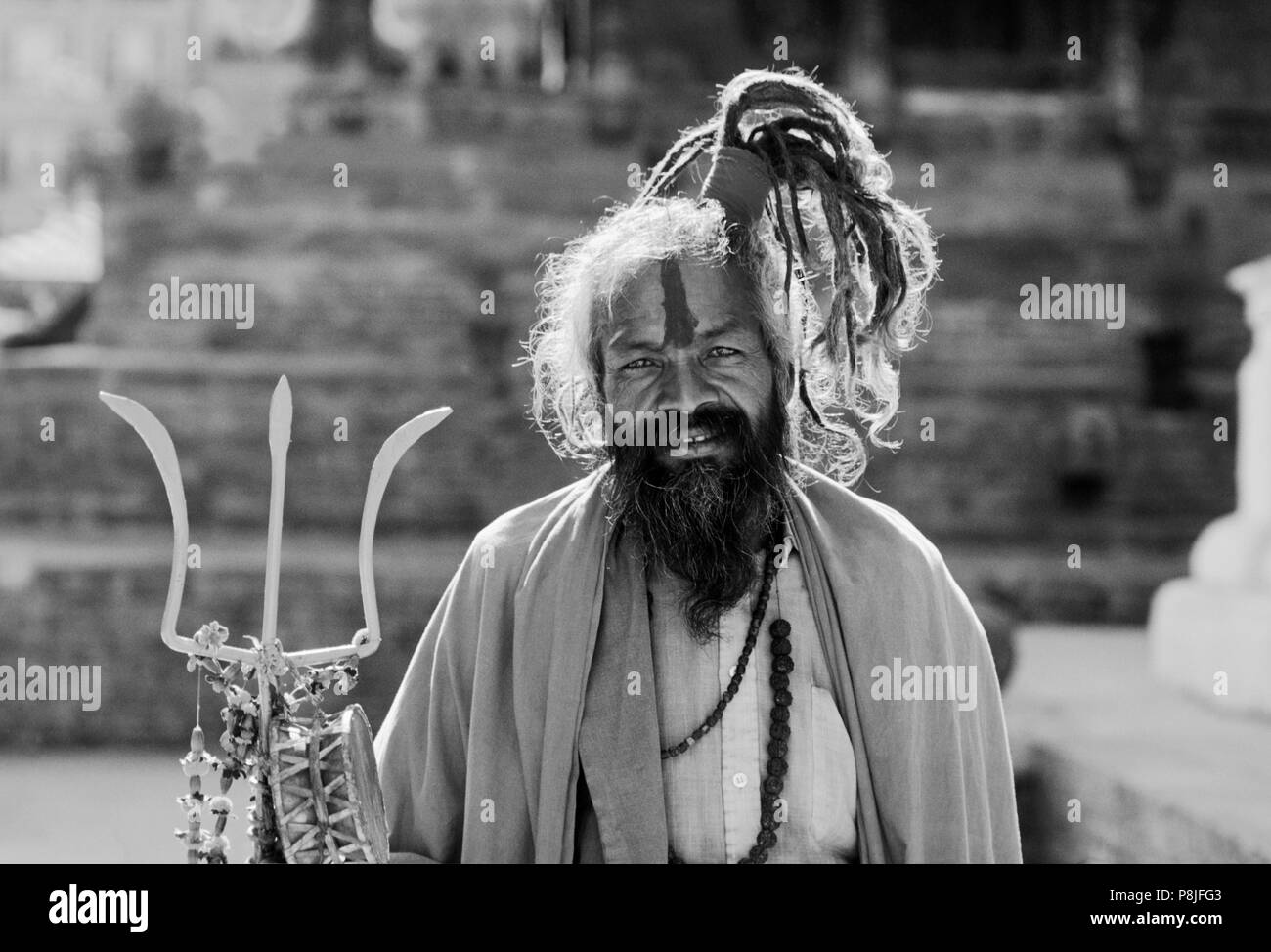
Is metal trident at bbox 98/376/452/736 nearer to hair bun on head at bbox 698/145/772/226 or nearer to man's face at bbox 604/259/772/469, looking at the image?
man's face at bbox 604/259/772/469

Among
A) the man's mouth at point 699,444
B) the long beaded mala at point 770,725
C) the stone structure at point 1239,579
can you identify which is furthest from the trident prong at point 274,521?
the stone structure at point 1239,579

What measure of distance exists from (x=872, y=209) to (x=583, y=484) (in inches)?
26.1

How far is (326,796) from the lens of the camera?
2.24 m

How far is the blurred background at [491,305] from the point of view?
856cm

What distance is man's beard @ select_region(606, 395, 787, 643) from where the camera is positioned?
2.57 m

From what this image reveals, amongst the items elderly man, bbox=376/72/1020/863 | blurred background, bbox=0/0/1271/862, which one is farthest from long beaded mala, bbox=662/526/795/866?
blurred background, bbox=0/0/1271/862

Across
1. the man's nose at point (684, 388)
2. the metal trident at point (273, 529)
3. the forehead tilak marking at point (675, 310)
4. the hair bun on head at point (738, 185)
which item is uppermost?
the hair bun on head at point (738, 185)

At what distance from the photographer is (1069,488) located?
35.4ft

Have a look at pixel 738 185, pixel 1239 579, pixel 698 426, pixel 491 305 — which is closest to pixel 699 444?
pixel 698 426

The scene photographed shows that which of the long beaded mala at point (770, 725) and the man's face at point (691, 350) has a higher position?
the man's face at point (691, 350)

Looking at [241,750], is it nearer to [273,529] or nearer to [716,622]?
[273,529]

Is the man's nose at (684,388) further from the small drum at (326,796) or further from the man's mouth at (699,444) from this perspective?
the small drum at (326,796)

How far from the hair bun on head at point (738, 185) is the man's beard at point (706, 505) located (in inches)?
11.9
